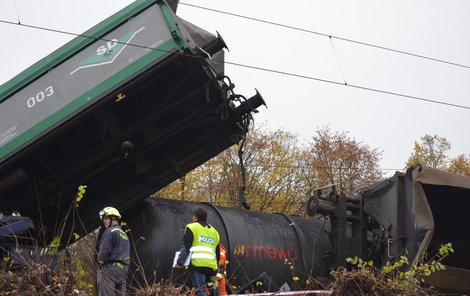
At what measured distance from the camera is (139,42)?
682 cm

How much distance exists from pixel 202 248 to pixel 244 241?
1578 mm

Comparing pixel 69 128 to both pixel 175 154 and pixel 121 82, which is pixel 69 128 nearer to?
pixel 121 82

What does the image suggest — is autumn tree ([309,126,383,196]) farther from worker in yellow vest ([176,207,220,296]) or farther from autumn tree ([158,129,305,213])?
worker in yellow vest ([176,207,220,296])

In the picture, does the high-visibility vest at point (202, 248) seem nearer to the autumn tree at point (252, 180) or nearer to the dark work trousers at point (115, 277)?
the dark work trousers at point (115, 277)

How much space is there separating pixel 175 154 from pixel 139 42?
5.76 ft

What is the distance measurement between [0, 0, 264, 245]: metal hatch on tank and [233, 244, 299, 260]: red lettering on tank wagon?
4.04 feet

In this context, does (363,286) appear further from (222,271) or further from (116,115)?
(116,115)

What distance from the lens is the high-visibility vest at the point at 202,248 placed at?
7.10m

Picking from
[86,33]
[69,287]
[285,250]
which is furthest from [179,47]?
[285,250]

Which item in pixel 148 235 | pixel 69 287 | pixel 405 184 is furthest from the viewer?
pixel 405 184

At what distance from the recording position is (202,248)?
280 inches

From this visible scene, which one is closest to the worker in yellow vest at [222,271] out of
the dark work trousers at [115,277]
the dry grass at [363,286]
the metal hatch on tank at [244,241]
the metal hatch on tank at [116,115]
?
the metal hatch on tank at [244,241]

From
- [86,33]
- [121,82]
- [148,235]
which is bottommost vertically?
[148,235]

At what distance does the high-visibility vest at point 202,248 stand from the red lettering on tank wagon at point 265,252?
1260mm
